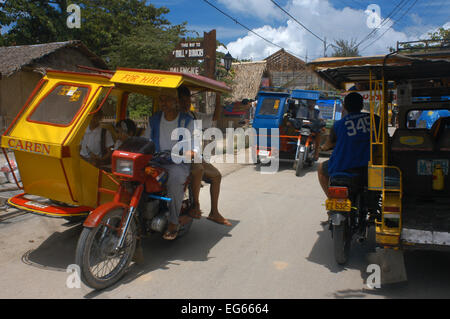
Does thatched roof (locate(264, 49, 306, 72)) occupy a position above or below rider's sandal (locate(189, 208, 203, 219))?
above

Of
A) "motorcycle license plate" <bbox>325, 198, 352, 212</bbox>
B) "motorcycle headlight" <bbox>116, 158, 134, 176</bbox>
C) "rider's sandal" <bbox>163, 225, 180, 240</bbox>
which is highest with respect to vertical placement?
"motorcycle headlight" <bbox>116, 158, 134, 176</bbox>

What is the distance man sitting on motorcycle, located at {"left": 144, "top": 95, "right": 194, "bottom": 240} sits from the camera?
4.33 metres

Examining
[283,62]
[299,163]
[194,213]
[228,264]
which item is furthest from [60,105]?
[283,62]

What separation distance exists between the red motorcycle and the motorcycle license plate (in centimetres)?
167

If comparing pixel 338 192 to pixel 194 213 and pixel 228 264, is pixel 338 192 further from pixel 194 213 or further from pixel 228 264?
pixel 194 213

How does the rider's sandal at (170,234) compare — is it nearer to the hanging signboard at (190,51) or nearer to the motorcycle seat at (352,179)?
the motorcycle seat at (352,179)

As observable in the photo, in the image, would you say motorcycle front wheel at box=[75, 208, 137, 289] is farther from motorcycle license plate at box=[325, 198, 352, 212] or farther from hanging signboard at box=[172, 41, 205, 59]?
hanging signboard at box=[172, 41, 205, 59]

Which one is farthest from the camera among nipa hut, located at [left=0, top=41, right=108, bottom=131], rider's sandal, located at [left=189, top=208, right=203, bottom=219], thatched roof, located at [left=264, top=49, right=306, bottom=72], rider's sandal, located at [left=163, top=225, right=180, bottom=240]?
thatched roof, located at [left=264, top=49, right=306, bottom=72]

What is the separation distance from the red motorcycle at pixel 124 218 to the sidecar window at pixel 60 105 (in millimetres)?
677

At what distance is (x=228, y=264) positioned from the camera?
13.7 ft

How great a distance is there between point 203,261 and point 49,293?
1.56 m

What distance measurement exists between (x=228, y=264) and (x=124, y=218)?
1.22 metres

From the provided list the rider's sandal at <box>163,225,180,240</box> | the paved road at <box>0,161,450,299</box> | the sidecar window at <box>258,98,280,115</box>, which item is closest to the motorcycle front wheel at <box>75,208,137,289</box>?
the paved road at <box>0,161,450,299</box>

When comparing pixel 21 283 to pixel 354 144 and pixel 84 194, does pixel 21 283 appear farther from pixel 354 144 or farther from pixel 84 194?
pixel 354 144
